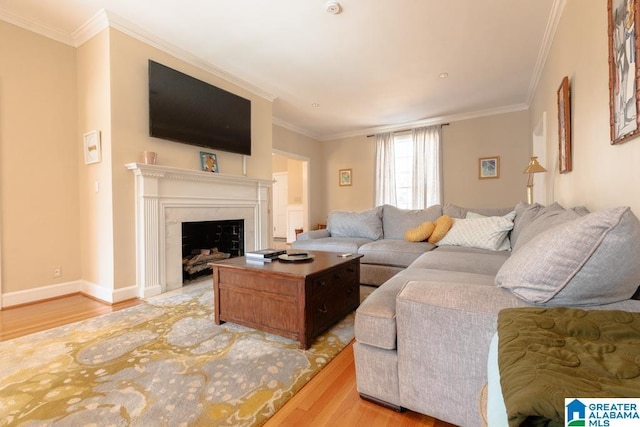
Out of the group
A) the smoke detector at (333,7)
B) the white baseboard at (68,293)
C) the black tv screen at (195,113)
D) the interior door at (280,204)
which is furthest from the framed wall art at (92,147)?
the interior door at (280,204)

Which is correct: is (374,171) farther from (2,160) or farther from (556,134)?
(2,160)

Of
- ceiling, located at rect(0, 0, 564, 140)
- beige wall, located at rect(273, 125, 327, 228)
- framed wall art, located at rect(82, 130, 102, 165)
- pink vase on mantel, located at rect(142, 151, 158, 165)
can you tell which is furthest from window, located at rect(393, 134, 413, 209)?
framed wall art, located at rect(82, 130, 102, 165)

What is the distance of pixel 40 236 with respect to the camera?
2840 millimetres

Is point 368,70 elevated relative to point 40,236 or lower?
elevated

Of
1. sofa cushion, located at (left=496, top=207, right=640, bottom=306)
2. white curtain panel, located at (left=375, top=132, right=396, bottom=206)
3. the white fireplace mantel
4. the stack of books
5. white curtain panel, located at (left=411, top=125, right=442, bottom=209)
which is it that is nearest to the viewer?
sofa cushion, located at (left=496, top=207, right=640, bottom=306)

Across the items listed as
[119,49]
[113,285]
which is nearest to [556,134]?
[119,49]

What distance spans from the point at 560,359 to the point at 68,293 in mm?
3930

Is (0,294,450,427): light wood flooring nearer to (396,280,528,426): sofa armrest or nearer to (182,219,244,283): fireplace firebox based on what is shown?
(396,280,528,426): sofa armrest

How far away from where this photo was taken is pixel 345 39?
3.00m

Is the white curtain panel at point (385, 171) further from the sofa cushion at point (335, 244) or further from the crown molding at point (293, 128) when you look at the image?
the sofa cushion at point (335, 244)

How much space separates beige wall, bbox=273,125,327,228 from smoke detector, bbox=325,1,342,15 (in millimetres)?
3206

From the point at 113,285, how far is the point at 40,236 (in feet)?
2.92

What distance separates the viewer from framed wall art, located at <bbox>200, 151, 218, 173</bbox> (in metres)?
3.51

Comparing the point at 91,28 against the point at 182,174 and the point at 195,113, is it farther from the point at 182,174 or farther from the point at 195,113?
the point at 182,174
